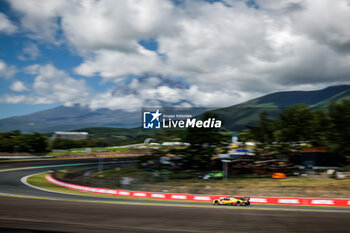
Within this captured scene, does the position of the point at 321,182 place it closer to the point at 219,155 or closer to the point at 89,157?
the point at 219,155

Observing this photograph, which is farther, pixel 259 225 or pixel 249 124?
pixel 249 124

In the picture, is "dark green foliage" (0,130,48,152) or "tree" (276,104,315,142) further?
"dark green foliage" (0,130,48,152)

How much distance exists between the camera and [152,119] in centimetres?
4709

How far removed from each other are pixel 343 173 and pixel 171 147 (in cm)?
2475

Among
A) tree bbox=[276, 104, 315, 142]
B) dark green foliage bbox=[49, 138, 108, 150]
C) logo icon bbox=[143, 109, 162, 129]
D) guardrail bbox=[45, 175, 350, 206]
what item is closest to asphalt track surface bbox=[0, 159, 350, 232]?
guardrail bbox=[45, 175, 350, 206]

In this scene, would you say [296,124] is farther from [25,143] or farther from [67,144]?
[67,144]

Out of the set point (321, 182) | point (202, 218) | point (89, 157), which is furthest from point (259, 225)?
point (89, 157)

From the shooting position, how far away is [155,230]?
11578mm

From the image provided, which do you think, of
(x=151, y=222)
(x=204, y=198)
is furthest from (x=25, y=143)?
(x=151, y=222)

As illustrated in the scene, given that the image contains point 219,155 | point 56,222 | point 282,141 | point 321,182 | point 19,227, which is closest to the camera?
point 19,227

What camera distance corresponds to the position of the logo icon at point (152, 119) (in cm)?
4675

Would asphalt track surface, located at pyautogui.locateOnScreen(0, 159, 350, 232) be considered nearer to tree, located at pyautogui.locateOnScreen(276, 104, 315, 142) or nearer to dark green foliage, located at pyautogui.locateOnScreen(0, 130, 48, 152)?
tree, located at pyautogui.locateOnScreen(276, 104, 315, 142)

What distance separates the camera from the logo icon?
46750mm

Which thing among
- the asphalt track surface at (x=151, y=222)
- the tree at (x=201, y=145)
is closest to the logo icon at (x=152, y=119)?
the tree at (x=201, y=145)
